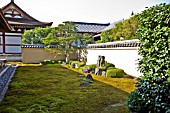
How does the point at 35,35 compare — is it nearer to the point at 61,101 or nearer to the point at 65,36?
the point at 65,36

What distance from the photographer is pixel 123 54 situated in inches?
456

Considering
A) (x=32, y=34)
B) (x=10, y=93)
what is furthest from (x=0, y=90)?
(x=32, y=34)

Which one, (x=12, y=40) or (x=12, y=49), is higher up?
(x=12, y=40)

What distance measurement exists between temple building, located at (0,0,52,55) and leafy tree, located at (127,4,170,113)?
18653 mm

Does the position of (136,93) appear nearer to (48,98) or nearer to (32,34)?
(48,98)

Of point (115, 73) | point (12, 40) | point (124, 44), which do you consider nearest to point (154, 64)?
point (115, 73)

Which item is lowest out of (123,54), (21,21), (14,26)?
(123,54)

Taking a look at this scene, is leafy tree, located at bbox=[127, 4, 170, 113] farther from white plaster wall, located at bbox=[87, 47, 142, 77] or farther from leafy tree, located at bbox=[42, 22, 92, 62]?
leafy tree, located at bbox=[42, 22, 92, 62]

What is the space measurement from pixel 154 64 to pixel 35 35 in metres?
17.8

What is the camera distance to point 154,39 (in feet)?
14.7

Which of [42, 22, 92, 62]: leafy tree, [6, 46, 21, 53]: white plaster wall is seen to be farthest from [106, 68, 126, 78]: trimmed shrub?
[6, 46, 21, 53]: white plaster wall

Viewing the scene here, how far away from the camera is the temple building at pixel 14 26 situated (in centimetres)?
2086

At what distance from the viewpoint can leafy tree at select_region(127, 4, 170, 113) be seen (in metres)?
3.36

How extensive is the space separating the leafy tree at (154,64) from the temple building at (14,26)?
18.7 m
